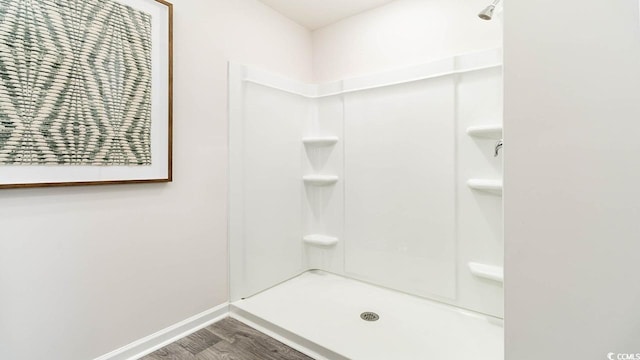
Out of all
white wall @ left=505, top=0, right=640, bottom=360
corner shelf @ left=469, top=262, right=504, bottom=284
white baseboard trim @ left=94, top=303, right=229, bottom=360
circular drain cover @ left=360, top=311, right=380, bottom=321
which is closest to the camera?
white wall @ left=505, top=0, right=640, bottom=360

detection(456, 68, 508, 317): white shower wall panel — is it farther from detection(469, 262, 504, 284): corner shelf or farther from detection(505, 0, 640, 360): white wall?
detection(505, 0, 640, 360): white wall

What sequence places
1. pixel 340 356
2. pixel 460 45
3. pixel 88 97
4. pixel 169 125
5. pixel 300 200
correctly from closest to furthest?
pixel 88 97, pixel 340 356, pixel 169 125, pixel 460 45, pixel 300 200

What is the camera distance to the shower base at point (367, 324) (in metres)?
1.52

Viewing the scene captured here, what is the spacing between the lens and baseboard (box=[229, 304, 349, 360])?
5.07ft

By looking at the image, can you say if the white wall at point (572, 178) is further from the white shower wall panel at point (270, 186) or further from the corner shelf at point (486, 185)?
the white shower wall panel at point (270, 186)

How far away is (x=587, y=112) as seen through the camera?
0.80 metres

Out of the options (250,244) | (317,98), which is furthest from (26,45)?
(317,98)

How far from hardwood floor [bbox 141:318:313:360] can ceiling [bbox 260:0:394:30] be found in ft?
7.70

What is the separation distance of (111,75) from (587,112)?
1894 millimetres

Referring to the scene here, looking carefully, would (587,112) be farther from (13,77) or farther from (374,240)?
(13,77)

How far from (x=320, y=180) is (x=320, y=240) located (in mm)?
525

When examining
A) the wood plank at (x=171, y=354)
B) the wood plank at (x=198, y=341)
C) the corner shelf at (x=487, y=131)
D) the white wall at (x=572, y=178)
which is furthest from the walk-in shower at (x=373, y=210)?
the white wall at (x=572, y=178)

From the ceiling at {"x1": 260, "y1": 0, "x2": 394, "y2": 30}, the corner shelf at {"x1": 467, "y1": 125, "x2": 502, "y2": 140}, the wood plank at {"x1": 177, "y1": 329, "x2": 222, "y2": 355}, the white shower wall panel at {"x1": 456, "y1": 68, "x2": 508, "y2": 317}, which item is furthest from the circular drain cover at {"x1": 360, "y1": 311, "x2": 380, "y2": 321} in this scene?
the ceiling at {"x1": 260, "y1": 0, "x2": 394, "y2": 30}

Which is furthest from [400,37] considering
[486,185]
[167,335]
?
[167,335]
